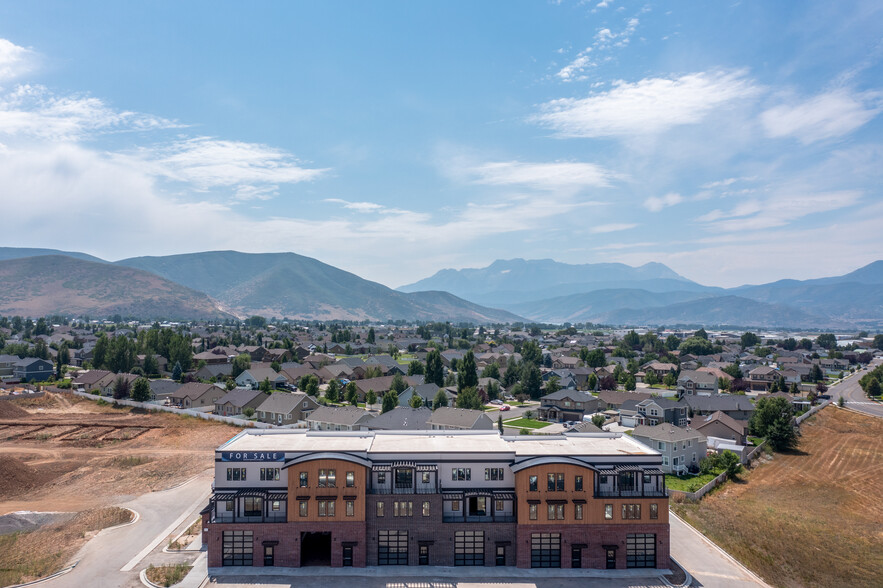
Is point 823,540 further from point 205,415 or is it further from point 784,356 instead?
point 784,356

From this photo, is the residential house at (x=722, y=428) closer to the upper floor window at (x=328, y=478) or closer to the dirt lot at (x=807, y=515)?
the dirt lot at (x=807, y=515)

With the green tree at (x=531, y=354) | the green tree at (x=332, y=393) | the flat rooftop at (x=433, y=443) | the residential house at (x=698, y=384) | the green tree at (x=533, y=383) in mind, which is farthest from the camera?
the green tree at (x=531, y=354)

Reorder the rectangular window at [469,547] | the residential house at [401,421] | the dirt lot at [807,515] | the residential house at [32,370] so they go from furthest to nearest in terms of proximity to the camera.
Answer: the residential house at [32,370] → the residential house at [401,421] → the dirt lot at [807,515] → the rectangular window at [469,547]

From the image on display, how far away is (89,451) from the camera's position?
66.6 meters

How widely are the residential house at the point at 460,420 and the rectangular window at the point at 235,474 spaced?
129ft

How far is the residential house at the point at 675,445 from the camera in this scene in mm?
61031

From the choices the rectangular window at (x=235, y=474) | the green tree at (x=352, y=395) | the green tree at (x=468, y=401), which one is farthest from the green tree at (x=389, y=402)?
the rectangular window at (x=235, y=474)

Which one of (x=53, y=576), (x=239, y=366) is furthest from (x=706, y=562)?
(x=239, y=366)

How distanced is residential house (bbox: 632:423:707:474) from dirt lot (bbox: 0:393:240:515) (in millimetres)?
50474

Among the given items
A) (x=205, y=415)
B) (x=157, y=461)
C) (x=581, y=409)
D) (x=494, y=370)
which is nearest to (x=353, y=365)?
(x=494, y=370)

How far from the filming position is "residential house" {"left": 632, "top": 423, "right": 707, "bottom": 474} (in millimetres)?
61031

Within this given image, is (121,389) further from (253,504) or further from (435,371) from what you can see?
(253,504)

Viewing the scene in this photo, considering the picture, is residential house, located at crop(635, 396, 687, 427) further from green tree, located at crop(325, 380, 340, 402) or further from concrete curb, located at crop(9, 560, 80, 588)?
concrete curb, located at crop(9, 560, 80, 588)

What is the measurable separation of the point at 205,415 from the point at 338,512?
190 feet
